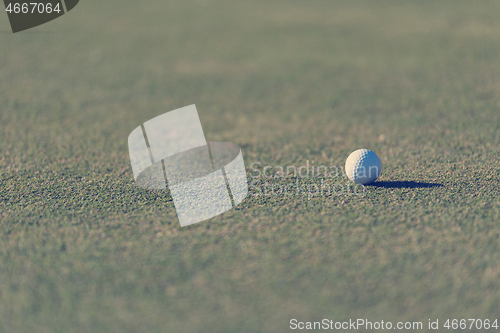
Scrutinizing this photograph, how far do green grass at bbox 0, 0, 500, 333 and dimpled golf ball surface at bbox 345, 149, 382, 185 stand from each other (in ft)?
0.81

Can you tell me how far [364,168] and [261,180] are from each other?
982mm

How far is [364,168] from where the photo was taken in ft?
13.7

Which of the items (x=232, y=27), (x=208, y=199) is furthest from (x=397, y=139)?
(x=232, y=27)

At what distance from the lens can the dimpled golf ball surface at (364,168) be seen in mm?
4172

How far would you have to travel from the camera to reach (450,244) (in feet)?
10.8

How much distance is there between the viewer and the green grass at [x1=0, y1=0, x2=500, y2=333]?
9.37 feet

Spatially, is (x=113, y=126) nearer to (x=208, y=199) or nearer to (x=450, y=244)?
(x=208, y=199)

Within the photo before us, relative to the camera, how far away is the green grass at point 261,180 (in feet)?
9.37

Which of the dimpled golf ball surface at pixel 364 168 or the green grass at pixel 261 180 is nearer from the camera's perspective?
the green grass at pixel 261 180

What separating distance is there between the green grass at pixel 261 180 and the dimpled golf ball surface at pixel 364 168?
248mm

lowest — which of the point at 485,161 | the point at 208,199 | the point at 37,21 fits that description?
the point at 485,161

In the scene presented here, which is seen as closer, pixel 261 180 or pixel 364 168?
pixel 364 168

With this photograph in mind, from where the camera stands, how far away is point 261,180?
451 cm

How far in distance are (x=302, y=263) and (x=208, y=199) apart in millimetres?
1202
